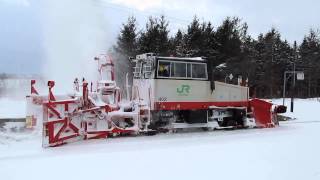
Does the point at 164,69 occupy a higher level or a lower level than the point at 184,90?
higher

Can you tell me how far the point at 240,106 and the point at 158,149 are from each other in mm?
7054

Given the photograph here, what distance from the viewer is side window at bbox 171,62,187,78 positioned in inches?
612

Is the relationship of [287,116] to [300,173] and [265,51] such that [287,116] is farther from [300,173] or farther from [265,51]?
[265,51]

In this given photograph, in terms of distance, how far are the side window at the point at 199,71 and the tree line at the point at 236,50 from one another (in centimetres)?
429

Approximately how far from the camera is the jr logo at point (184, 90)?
15.7 meters

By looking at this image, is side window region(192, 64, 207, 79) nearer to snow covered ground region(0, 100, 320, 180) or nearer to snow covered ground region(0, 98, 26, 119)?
snow covered ground region(0, 100, 320, 180)

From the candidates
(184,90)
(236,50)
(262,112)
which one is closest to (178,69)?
(184,90)

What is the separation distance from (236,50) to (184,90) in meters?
26.9

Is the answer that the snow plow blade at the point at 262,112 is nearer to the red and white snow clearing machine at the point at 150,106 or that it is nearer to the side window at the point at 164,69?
the red and white snow clearing machine at the point at 150,106

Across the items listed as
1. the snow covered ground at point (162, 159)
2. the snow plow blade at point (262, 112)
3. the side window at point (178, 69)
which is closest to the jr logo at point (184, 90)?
the side window at point (178, 69)

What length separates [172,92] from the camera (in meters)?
15.6

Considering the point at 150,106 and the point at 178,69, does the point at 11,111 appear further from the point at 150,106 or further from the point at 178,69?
the point at 178,69

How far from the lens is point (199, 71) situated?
16109mm

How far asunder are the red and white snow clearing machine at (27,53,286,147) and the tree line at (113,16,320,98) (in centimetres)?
267
